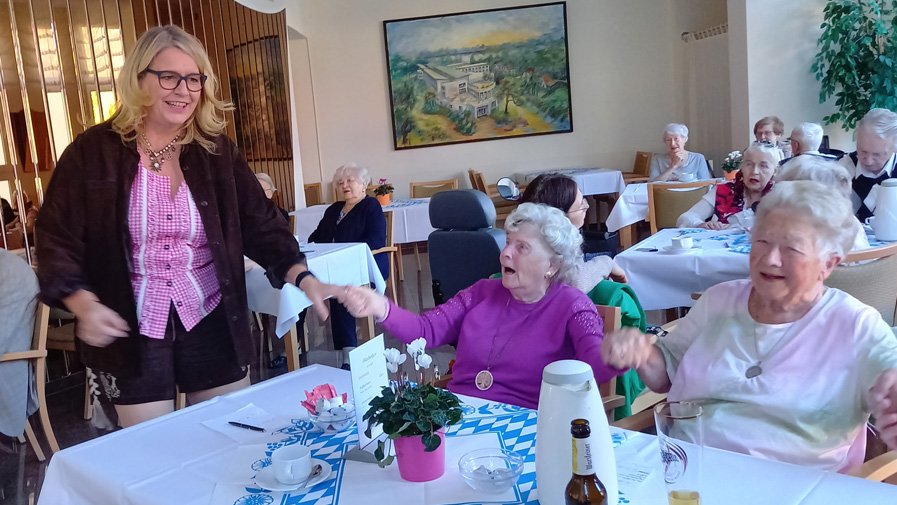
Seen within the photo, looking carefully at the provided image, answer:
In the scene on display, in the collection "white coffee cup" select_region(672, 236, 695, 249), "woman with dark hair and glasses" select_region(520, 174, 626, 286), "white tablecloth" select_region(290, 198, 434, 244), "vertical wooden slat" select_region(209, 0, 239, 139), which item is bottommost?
"white tablecloth" select_region(290, 198, 434, 244)

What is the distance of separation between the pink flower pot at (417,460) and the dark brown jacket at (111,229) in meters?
0.81

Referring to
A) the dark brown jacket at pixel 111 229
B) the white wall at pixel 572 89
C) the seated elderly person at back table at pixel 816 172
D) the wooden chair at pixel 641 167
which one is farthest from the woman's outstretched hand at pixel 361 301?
the white wall at pixel 572 89

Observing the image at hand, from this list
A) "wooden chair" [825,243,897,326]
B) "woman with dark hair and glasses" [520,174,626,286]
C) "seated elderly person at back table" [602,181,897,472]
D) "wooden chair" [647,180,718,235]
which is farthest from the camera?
"wooden chair" [647,180,718,235]

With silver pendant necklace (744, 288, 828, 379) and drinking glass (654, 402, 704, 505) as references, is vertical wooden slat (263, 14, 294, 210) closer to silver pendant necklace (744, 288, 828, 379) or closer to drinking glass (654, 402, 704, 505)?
silver pendant necklace (744, 288, 828, 379)

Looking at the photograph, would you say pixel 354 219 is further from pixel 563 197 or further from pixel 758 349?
pixel 758 349

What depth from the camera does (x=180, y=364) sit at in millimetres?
1977

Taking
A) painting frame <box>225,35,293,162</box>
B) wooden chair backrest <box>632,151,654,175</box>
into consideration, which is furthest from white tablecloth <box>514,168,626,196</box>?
painting frame <box>225,35,293,162</box>

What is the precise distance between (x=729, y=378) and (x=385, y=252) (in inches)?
151

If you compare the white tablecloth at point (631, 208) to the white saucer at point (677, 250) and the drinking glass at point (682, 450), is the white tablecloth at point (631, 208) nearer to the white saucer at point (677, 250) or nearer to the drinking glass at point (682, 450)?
the white saucer at point (677, 250)

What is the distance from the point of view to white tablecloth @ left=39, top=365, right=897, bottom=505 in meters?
1.26

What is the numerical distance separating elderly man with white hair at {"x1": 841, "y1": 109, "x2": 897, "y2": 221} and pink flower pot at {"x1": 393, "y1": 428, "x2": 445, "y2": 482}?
3.38 m

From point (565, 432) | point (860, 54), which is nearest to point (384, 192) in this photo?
point (860, 54)

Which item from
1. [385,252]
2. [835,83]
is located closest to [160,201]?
[385,252]

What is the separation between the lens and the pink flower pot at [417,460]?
1.36 meters
